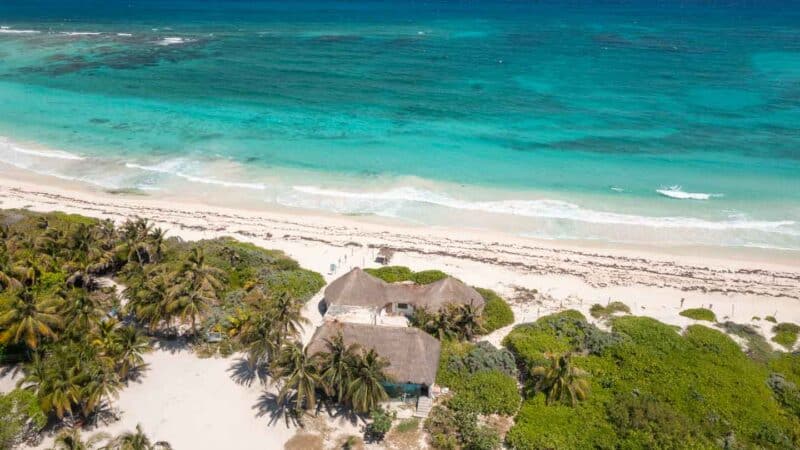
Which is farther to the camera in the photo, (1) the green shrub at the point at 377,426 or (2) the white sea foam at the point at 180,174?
(2) the white sea foam at the point at 180,174

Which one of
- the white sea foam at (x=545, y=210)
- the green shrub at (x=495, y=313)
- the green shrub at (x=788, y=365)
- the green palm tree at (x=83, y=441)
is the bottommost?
the green palm tree at (x=83, y=441)

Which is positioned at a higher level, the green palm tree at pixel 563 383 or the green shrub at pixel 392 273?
the green shrub at pixel 392 273

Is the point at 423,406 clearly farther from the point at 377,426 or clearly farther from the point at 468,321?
the point at 468,321

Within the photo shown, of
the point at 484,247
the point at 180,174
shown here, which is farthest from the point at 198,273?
the point at 180,174

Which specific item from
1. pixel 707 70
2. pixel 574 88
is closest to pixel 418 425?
pixel 574 88

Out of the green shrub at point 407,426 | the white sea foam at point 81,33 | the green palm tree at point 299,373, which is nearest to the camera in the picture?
the green palm tree at point 299,373

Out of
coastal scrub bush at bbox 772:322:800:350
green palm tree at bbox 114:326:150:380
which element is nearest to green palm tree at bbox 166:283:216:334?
green palm tree at bbox 114:326:150:380

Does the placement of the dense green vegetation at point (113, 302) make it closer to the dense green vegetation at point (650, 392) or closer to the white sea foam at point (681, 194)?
the dense green vegetation at point (650, 392)

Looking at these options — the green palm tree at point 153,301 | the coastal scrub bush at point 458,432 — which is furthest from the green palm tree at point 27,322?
the coastal scrub bush at point 458,432
